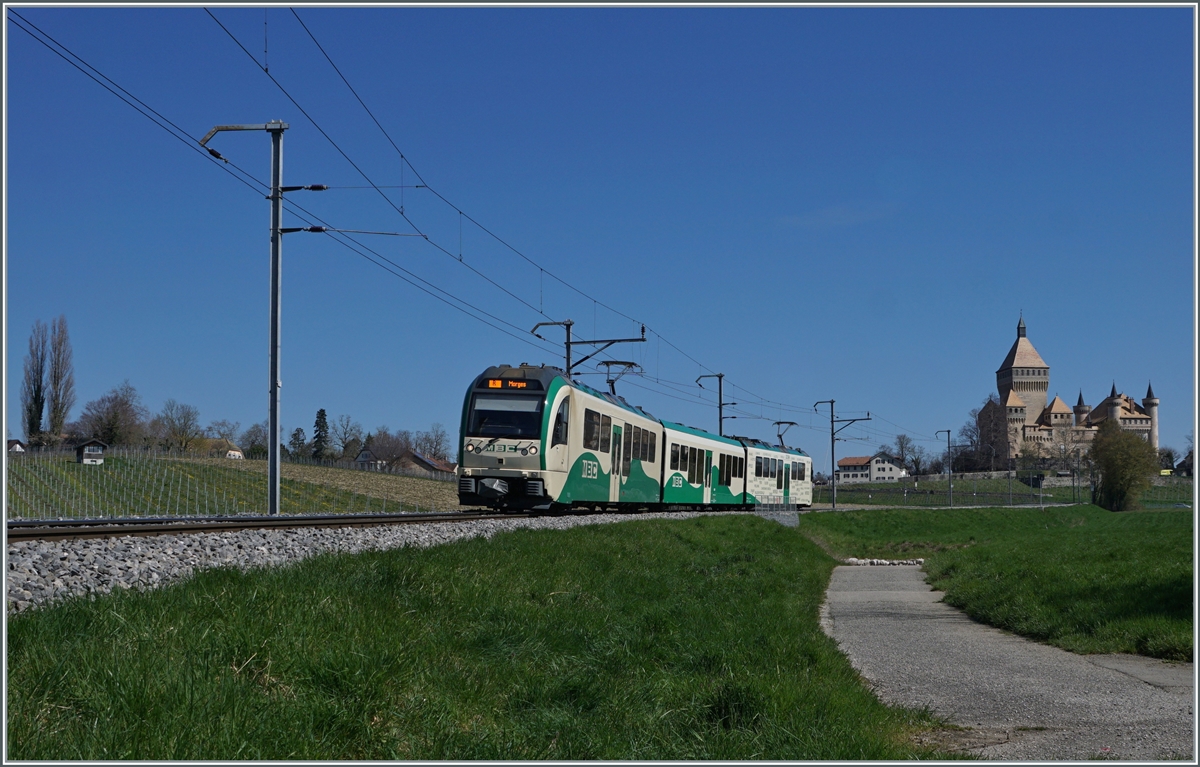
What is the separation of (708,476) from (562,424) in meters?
16.9

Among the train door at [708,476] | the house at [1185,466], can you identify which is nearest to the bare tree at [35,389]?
the train door at [708,476]

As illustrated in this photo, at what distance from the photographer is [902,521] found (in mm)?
65312

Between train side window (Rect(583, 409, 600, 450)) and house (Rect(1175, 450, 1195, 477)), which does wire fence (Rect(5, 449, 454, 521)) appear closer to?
train side window (Rect(583, 409, 600, 450))

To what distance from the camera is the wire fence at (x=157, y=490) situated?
32.0 m

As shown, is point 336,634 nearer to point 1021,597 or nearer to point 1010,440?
point 1021,597

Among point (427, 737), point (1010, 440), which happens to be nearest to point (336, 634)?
point (427, 737)

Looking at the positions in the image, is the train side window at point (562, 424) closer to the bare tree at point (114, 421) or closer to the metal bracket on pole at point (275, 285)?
the metal bracket on pole at point (275, 285)

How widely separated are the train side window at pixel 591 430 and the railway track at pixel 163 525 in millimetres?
6168

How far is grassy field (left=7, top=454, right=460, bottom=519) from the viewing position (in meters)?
32.3

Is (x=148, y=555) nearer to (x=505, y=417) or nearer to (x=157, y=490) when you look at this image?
(x=505, y=417)

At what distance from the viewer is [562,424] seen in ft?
86.9

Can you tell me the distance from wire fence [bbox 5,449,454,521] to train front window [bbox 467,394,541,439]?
5.11 metres

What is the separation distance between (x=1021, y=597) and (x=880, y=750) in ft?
35.4

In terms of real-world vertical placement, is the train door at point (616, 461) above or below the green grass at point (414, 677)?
above
